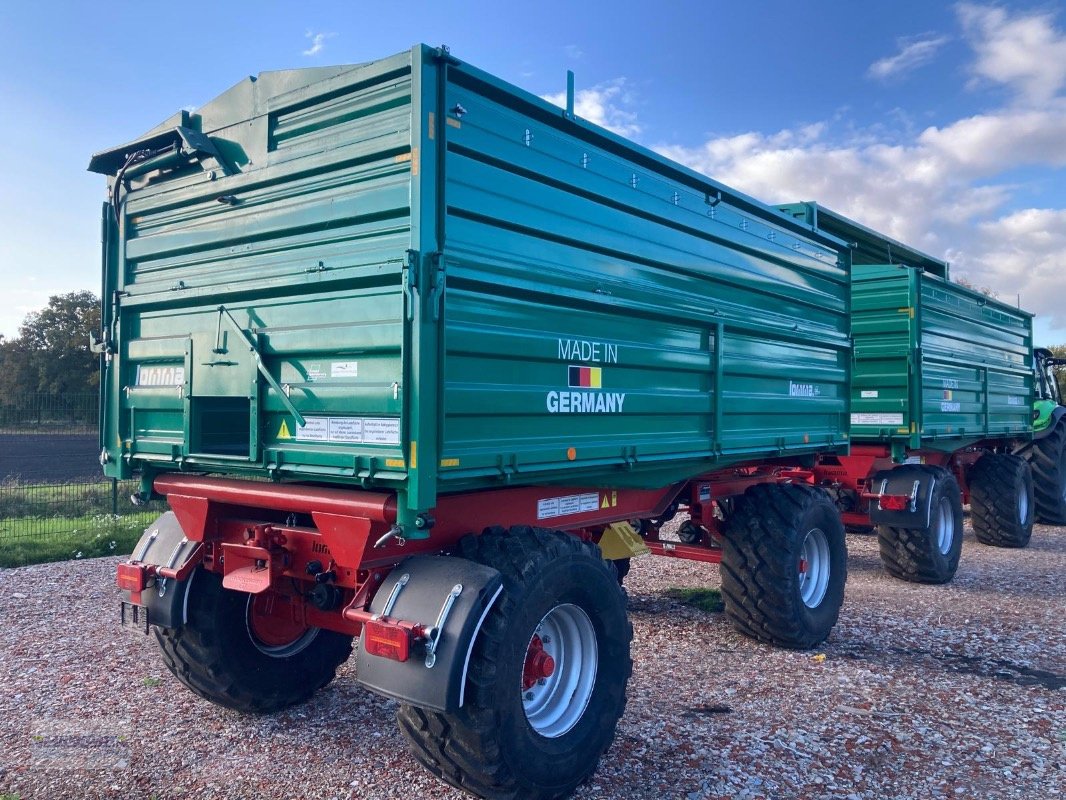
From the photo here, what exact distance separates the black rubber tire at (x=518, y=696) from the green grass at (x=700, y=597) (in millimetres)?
3008

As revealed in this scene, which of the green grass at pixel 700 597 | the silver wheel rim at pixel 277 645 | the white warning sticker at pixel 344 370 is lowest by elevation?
the green grass at pixel 700 597

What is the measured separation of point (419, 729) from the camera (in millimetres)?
3229

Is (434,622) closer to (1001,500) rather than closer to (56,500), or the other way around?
(1001,500)

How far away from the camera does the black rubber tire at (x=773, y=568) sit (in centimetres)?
550

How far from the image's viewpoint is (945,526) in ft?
26.7

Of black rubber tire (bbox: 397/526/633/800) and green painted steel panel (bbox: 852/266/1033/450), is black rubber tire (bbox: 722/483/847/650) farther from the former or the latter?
green painted steel panel (bbox: 852/266/1033/450)

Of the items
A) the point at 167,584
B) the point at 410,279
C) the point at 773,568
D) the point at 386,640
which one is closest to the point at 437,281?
the point at 410,279

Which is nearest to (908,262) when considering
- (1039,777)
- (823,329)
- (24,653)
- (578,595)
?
(823,329)

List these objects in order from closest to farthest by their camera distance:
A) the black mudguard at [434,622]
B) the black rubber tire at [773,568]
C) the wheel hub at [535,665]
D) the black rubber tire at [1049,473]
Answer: the black mudguard at [434,622]
the wheel hub at [535,665]
the black rubber tire at [773,568]
the black rubber tire at [1049,473]

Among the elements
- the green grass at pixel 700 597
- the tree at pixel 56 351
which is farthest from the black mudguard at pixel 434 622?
the tree at pixel 56 351

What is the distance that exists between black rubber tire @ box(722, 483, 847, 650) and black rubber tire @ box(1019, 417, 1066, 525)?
7586 millimetres

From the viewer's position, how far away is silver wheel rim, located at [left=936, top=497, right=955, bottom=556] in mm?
7898

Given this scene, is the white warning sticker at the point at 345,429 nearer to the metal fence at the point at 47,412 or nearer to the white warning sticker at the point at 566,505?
the white warning sticker at the point at 566,505

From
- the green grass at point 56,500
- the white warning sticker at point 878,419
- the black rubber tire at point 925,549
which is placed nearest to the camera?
the black rubber tire at point 925,549
